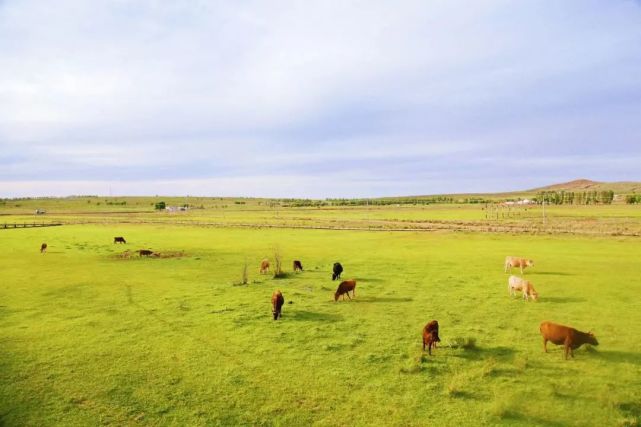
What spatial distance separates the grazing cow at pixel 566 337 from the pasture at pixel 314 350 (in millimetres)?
383

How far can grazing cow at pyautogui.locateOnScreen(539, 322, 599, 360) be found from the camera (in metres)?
12.4

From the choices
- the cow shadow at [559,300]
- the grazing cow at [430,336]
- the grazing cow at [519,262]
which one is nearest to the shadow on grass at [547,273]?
the grazing cow at [519,262]

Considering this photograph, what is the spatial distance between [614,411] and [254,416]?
8.04 m

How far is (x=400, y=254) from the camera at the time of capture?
35.3 m

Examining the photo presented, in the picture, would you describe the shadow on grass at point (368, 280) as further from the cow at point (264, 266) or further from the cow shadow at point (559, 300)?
the cow shadow at point (559, 300)

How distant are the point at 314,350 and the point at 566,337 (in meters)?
Answer: 7.38

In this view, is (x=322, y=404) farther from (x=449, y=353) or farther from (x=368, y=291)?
(x=368, y=291)

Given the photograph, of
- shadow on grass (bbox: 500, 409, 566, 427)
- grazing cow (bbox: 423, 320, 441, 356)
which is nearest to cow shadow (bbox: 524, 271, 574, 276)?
grazing cow (bbox: 423, 320, 441, 356)

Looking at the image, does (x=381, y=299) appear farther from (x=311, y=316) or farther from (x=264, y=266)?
(x=264, y=266)

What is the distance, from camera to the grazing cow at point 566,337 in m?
12.4

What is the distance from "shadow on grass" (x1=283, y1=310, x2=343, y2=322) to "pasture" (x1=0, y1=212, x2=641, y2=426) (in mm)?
116

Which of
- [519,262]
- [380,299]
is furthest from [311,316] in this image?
[519,262]

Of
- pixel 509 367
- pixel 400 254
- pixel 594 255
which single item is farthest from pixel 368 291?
pixel 594 255

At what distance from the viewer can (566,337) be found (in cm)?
1241
